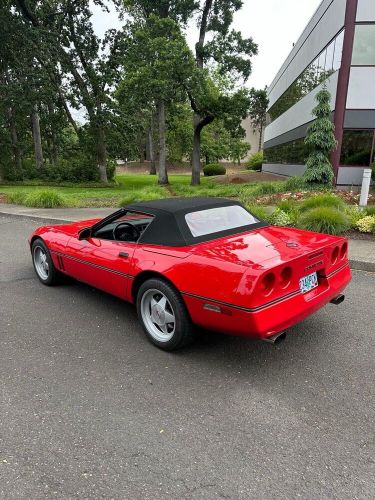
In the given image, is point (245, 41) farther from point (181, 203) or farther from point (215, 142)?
point (215, 142)

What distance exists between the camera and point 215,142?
51.5m

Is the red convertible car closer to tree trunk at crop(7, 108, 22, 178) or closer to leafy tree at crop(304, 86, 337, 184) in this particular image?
leafy tree at crop(304, 86, 337, 184)

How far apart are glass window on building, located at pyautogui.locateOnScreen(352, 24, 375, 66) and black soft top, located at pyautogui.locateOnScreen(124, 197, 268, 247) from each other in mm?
15083

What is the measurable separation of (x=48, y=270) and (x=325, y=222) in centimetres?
518

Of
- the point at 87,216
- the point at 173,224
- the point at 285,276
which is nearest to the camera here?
the point at 285,276

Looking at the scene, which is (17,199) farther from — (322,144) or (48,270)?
(322,144)

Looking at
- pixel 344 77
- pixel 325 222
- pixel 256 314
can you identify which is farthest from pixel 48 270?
pixel 344 77

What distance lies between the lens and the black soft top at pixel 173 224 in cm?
338

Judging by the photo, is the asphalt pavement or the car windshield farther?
the car windshield

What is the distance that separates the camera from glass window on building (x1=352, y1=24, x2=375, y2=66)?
15.1 m

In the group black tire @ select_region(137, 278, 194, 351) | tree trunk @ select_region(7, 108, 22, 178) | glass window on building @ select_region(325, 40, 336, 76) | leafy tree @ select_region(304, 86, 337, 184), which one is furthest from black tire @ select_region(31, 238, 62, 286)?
tree trunk @ select_region(7, 108, 22, 178)

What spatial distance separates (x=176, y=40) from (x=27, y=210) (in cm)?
1266

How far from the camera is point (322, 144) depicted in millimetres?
15250

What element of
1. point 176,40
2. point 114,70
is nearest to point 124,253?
point 176,40
